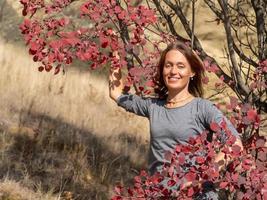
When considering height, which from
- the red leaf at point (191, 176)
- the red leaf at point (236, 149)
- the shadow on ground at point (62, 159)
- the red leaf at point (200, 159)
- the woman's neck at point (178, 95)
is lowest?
the shadow on ground at point (62, 159)

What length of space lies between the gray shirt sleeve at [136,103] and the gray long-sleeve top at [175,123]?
62 millimetres

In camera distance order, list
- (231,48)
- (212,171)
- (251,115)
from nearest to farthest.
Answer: (212,171), (251,115), (231,48)

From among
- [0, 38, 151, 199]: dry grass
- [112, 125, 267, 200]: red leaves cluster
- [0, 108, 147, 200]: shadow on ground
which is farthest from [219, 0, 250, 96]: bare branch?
[0, 108, 147, 200]: shadow on ground

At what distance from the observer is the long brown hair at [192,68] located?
3.23 m

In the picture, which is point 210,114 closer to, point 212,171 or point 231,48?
point 212,171

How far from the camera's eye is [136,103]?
3430 millimetres

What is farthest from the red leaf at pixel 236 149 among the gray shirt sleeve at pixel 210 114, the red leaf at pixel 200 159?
the gray shirt sleeve at pixel 210 114

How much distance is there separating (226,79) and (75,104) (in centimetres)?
567

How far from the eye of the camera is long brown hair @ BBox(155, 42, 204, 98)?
3.23 meters

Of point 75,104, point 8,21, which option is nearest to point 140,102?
point 75,104

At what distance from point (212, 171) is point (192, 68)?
95cm

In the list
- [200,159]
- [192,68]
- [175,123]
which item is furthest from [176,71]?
[200,159]

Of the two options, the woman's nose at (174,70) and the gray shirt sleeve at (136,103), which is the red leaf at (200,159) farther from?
the gray shirt sleeve at (136,103)

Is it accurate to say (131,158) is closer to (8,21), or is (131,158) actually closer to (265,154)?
(265,154)
